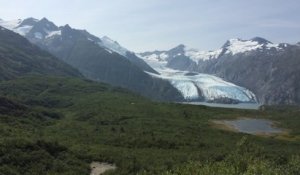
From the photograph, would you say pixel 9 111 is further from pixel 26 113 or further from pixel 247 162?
pixel 247 162

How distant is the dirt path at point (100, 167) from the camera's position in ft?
393

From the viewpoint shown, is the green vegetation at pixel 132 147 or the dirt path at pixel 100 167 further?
the dirt path at pixel 100 167

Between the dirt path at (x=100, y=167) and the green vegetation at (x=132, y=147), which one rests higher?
the green vegetation at (x=132, y=147)

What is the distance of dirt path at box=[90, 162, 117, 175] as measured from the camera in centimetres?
11981

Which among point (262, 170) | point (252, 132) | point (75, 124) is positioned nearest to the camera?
point (262, 170)

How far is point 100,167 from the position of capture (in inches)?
4877

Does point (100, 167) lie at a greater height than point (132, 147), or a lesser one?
lesser

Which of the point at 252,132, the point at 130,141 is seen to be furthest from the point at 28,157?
the point at 252,132

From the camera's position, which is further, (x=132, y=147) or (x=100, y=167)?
(x=132, y=147)

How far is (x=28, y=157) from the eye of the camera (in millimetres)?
115750

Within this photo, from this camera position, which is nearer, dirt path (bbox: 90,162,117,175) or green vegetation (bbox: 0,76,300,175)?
green vegetation (bbox: 0,76,300,175)

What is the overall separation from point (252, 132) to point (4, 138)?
102m

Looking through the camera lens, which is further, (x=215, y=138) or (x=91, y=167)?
(x=215, y=138)

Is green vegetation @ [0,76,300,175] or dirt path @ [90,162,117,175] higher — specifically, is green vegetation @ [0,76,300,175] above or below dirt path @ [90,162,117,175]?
above
